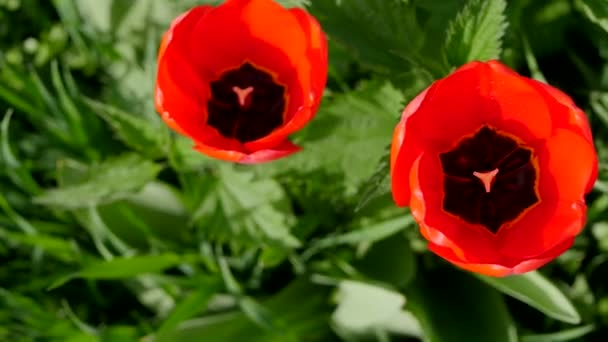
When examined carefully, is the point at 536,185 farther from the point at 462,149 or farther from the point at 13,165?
the point at 13,165

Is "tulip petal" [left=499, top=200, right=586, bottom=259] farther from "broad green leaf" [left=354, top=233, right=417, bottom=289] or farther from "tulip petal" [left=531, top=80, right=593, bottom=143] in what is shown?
"broad green leaf" [left=354, top=233, right=417, bottom=289]

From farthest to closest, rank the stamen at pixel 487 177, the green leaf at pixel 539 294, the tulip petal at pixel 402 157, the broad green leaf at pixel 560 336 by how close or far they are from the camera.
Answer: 1. the broad green leaf at pixel 560 336
2. the green leaf at pixel 539 294
3. the stamen at pixel 487 177
4. the tulip petal at pixel 402 157

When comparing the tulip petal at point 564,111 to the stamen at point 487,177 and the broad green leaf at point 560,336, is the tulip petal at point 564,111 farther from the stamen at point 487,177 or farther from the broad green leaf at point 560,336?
the broad green leaf at point 560,336

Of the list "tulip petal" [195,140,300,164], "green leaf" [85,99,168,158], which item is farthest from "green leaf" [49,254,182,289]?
"tulip petal" [195,140,300,164]

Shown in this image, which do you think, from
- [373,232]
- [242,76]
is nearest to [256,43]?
[242,76]

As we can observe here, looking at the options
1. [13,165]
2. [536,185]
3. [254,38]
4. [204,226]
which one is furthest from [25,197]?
[536,185]

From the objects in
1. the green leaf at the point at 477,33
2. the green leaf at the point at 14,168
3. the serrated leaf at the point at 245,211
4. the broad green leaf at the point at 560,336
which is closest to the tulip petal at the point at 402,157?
the green leaf at the point at 477,33
